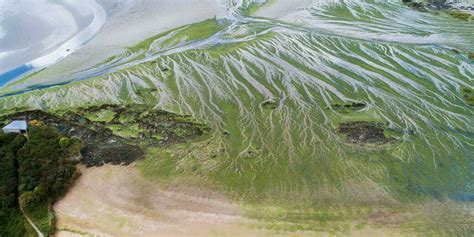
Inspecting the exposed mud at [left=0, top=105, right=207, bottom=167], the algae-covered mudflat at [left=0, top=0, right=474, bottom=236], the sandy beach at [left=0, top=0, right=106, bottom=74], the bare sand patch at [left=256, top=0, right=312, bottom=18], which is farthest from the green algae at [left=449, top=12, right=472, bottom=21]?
the sandy beach at [left=0, top=0, right=106, bottom=74]

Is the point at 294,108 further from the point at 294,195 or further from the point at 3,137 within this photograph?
the point at 3,137

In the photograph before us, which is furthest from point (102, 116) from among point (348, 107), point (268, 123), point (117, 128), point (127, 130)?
point (348, 107)

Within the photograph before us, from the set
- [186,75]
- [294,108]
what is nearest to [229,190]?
[294,108]

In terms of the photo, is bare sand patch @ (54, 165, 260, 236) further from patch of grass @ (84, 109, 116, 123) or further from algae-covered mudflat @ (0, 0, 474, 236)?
patch of grass @ (84, 109, 116, 123)

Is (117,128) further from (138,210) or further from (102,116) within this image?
(138,210)

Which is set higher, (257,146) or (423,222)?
(257,146)

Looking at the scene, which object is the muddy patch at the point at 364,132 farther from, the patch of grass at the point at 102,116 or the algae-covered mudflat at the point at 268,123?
the patch of grass at the point at 102,116
